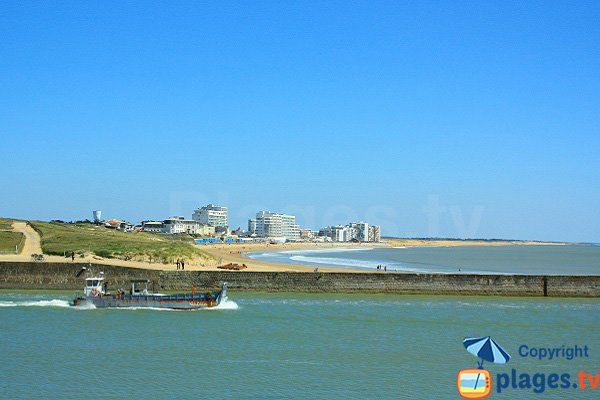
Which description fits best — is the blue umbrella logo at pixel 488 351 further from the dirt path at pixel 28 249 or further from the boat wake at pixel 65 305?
the dirt path at pixel 28 249

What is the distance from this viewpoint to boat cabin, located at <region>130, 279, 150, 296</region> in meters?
37.8

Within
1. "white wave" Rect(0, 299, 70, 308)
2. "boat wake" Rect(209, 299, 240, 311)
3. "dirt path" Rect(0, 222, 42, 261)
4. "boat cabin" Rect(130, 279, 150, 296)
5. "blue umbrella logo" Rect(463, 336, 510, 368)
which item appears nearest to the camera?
"blue umbrella logo" Rect(463, 336, 510, 368)

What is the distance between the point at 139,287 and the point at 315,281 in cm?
1136

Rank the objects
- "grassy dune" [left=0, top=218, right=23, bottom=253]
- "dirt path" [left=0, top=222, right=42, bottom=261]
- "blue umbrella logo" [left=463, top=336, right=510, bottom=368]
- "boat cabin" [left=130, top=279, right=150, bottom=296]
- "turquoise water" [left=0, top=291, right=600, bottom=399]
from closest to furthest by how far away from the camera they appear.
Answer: "blue umbrella logo" [left=463, top=336, right=510, bottom=368] < "turquoise water" [left=0, top=291, right=600, bottom=399] < "boat cabin" [left=130, top=279, right=150, bottom=296] < "dirt path" [left=0, top=222, right=42, bottom=261] < "grassy dune" [left=0, top=218, right=23, bottom=253]

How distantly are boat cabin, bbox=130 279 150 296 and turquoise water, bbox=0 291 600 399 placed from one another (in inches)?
63.6

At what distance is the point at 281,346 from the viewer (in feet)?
83.1

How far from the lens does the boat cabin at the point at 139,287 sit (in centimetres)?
3785

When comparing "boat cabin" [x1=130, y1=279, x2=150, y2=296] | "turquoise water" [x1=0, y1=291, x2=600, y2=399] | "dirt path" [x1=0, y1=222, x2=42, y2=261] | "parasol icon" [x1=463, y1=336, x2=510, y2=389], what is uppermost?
"dirt path" [x1=0, y1=222, x2=42, y2=261]

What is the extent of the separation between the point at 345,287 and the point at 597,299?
15.3 m

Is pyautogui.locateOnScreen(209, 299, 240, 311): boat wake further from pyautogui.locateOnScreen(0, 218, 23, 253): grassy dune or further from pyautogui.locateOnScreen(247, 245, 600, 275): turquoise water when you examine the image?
pyautogui.locateOnScreen(247, 245, 600, 275): turquoise water

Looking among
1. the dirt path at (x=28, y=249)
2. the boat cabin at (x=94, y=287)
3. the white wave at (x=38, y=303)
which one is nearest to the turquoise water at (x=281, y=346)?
the white wave at (x=38, y=303)

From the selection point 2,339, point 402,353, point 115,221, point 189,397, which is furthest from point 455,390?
point 115,221

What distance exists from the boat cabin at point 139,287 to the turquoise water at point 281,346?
1.62 meters

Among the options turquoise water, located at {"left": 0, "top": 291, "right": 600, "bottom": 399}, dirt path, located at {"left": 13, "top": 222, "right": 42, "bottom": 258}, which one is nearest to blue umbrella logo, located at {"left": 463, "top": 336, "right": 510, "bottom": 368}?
turquoise water, located at {"left": 0, "top": 291, "right": 600, "bottom": 399}
